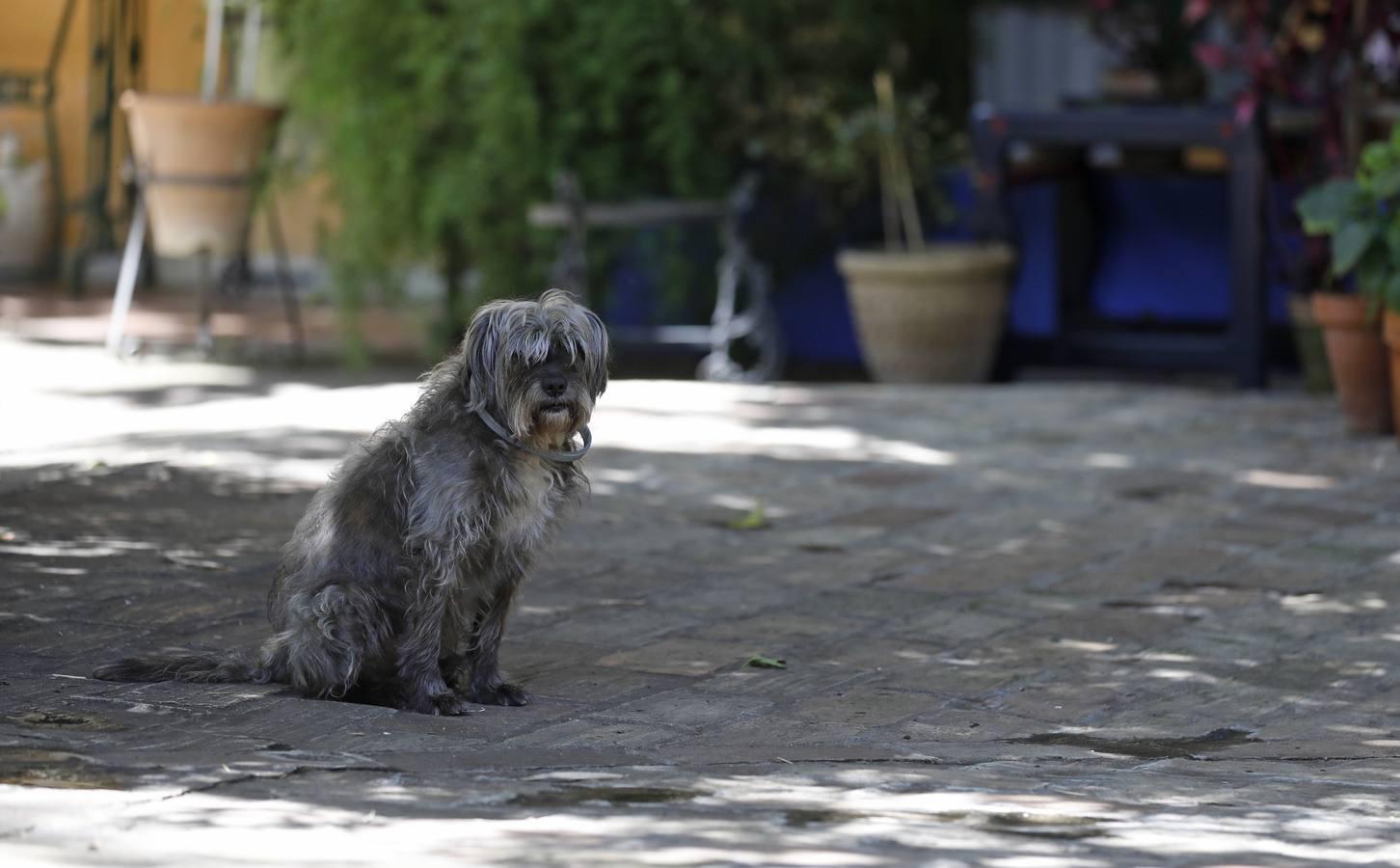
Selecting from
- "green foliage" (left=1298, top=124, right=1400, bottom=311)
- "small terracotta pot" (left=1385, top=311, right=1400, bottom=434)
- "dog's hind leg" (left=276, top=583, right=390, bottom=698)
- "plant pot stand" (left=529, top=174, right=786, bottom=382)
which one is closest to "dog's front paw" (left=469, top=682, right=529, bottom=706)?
"dog's hind leg" (left=276, top=583, right=390, bottom=698)

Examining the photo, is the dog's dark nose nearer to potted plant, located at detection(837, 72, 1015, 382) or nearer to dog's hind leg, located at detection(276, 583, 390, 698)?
dog's hind leg, located at detection(276, 583, 390, 698)

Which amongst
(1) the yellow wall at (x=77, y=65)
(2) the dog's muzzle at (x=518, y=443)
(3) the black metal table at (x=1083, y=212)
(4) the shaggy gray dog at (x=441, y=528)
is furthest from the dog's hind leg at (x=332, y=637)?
(1) the yellow wall at (x=77, y=65)

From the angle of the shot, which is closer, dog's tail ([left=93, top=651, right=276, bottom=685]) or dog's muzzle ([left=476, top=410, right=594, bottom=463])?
dog's muzzle ([left=476, top=410, right=594, bottom=463])

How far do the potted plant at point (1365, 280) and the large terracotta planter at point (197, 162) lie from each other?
222 inches

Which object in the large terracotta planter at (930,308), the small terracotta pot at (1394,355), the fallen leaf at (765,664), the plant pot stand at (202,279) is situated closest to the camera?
the fallen leaf at (765,664)

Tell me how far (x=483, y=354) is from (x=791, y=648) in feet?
4.57

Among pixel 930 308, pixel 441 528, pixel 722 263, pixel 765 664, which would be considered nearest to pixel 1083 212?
pixel 930 308

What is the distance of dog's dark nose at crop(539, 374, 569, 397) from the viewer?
4711mm

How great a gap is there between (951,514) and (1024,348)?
13.3 ft

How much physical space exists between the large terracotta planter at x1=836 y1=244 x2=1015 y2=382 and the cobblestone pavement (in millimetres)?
911

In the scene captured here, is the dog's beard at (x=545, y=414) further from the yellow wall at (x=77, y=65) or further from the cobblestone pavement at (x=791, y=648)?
the yellow wall at (x=77, y=65)

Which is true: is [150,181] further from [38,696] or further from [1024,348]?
[38,696]

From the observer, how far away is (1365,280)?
27.6 ft

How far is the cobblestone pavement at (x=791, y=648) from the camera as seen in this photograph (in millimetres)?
3859
